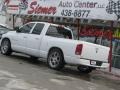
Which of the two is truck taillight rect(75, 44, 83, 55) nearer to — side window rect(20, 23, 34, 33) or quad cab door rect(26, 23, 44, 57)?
quad cab door rect(26, 23, 44, 57)

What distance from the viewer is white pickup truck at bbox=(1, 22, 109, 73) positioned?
1475cm

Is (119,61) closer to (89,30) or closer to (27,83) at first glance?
(89,30)

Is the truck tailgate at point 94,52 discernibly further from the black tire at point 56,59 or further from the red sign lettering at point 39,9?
the red sign lettering at point 39,9

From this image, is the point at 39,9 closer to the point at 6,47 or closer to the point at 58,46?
the point at 6,47

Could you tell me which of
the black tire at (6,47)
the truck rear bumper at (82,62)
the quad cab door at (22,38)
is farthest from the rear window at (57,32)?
the black tire at (6,47)

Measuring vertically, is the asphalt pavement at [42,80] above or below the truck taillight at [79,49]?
below

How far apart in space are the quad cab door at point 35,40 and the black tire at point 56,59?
84 cm

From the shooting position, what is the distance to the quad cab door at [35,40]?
1642cm

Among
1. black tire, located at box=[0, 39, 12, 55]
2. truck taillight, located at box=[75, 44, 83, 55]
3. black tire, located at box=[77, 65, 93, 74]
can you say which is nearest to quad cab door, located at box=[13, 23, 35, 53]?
black tire, located at box=[0, 39, 12, 55]

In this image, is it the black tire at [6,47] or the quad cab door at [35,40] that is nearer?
the quad cab door at [35,40]

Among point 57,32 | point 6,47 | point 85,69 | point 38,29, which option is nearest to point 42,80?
point 85,69

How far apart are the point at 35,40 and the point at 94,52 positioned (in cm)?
279

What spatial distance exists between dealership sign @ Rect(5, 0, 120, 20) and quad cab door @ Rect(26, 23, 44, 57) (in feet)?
7.89

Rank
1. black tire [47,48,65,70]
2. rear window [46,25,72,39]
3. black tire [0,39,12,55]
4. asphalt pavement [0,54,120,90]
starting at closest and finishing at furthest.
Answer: asphalt pavement [0,54,120,90] → black tire [47,48,65,70] → rear window [46,25,72,39] → black tire [0,39,12,55]
